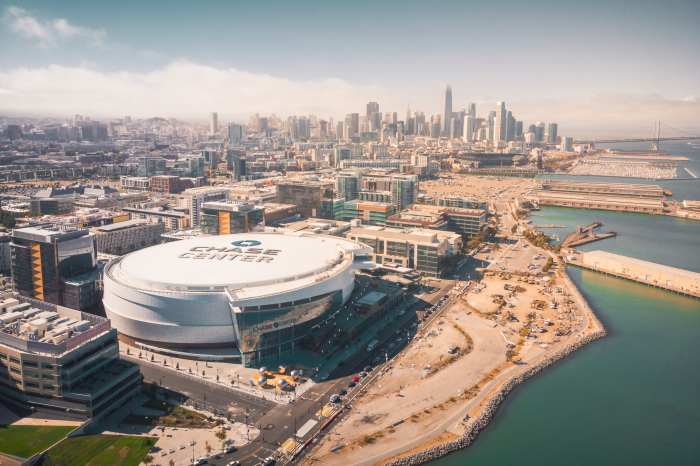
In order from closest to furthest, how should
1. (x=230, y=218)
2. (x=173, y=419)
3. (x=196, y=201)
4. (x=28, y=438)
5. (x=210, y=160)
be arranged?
1. (x=28, y=438)
2. (x=173, y=419)
3. (x=230, y=218)
4. (x=196, y=201)
5. (x=210, y=160)

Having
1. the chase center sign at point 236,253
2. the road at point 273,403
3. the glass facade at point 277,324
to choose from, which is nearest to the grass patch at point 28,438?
the road at point 273,403

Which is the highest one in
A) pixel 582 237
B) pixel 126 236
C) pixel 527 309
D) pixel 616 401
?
pixel 126 236

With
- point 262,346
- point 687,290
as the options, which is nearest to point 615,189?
point 687,290

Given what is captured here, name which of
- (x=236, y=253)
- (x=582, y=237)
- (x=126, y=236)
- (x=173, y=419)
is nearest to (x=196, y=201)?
(x=126, y=236)

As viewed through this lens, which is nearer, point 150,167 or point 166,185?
point 166,185

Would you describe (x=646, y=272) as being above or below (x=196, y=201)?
below

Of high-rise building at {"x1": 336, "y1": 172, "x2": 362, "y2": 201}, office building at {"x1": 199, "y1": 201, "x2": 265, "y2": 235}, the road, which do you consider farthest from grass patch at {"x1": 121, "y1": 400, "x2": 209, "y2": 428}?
high-rise building at {"x1": 336, "y1": 172, "x2": 362, "y2": 201}

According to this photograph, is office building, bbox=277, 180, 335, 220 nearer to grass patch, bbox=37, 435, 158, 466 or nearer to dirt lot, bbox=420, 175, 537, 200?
dirt lot, bbox=420, 175, 537, 200

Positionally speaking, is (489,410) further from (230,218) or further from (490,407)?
(230,218)

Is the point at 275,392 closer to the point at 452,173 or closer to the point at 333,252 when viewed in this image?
the point at 333,252
